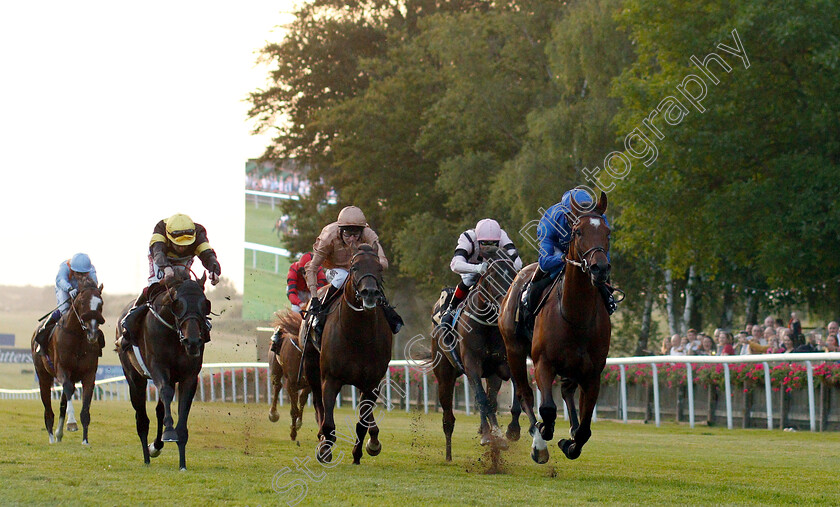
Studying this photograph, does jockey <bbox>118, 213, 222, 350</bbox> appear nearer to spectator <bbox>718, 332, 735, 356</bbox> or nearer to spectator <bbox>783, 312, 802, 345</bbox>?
spectator <bbox>718, 332, 735, 356</bbox>

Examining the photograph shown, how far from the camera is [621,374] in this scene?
697 inches

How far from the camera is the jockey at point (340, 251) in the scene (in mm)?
10242

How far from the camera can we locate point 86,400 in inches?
523

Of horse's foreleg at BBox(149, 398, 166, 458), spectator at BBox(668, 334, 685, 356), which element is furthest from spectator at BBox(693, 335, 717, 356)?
horse's foreleg at BBox(149, 398, 166, 458)

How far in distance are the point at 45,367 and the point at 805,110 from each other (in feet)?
45.4

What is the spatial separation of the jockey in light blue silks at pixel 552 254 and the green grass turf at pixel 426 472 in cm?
133

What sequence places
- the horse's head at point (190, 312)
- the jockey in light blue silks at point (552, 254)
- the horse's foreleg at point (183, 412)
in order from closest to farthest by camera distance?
the jockey in light blue silks at point (552, 254), the horse's foreleg at point (183, 412), the horse's head at point (190, 312)

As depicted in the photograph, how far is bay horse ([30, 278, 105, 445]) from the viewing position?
13.4 meters

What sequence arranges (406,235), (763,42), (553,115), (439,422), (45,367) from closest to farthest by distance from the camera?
(45,367)
(439,422)
(763,42)
(553,115)
(406,235)

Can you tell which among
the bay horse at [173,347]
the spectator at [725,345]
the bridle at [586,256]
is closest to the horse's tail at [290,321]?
the bay horse at [173,347]

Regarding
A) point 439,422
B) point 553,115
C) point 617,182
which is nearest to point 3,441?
point 439,422

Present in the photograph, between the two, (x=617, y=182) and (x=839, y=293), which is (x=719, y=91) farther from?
(x=839, y=293)

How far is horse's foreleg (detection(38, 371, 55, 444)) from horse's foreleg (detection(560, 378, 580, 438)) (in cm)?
627

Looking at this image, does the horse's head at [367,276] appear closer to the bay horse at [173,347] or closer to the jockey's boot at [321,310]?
the jockey's boot at [321,310]
